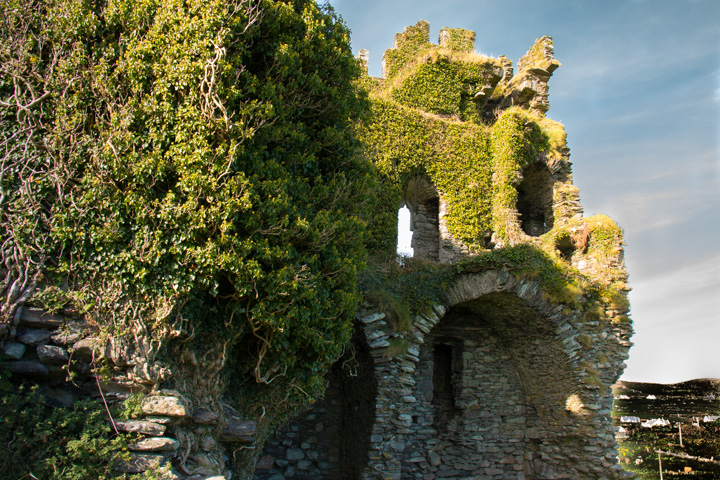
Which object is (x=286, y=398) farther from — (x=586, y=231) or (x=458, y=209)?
(x=586, y=231)

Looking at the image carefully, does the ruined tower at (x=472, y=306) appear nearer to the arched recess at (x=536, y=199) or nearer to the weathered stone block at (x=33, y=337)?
the arched recess at (x=536, y=199)

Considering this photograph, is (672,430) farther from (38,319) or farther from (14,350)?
(14,350)

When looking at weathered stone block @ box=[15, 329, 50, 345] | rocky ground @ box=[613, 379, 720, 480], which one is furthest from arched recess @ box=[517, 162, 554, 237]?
weathered stone block @ box=[15, 329, 50, 345]

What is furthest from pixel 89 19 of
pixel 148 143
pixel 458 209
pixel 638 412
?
pixel 638 412

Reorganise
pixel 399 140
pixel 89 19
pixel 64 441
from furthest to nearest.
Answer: pixel 399 140, pixel 89 19, pixel 64 441

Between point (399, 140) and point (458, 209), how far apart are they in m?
2.60

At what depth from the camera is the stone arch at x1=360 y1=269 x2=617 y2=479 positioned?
11094mm

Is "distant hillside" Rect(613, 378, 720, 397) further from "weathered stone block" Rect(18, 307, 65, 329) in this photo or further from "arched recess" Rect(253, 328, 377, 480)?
"weathered stone block" Rect(18, 307, 65, 329)

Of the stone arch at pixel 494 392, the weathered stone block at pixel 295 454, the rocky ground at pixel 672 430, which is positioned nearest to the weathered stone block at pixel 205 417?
the stone arch at pixel 494 392

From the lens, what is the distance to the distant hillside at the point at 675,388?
15.2 meters

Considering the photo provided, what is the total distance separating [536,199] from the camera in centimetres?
1645

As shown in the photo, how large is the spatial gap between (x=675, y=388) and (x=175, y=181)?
16257mm

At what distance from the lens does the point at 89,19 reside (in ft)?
22.3

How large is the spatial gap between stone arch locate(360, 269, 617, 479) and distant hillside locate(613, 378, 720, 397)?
13.2 ft
